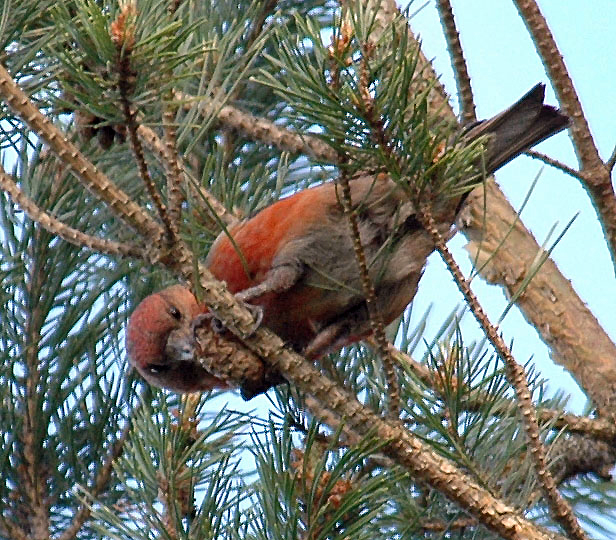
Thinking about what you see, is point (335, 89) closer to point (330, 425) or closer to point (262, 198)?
point (330, 425)

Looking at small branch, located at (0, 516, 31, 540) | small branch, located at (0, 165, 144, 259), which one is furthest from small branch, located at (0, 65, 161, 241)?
small branch, located at (0, 516, 31, 540)

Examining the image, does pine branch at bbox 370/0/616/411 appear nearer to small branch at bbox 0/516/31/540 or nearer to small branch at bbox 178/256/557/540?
small branch at bbox 178/256/557/540

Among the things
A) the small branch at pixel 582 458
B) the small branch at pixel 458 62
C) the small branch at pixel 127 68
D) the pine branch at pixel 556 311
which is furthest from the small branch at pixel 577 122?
the small branch at pixel 127 68

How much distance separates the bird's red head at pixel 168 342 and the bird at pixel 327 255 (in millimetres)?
127

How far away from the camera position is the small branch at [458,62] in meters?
1.74

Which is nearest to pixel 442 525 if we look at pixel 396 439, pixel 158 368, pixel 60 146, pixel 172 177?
pixel 396 439

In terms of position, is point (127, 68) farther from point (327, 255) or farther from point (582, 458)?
point (582, 458)

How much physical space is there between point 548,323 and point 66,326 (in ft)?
3.45

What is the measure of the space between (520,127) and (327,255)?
0.50 meters

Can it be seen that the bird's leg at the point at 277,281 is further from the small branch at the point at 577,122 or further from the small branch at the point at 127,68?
the small branch at the point at 127,68

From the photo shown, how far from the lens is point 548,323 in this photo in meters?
2.07

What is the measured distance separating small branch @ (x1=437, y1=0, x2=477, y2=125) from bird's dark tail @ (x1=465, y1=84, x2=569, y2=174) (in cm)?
6

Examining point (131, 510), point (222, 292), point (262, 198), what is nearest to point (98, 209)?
point (262, 198)

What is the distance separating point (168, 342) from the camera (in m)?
2.14
